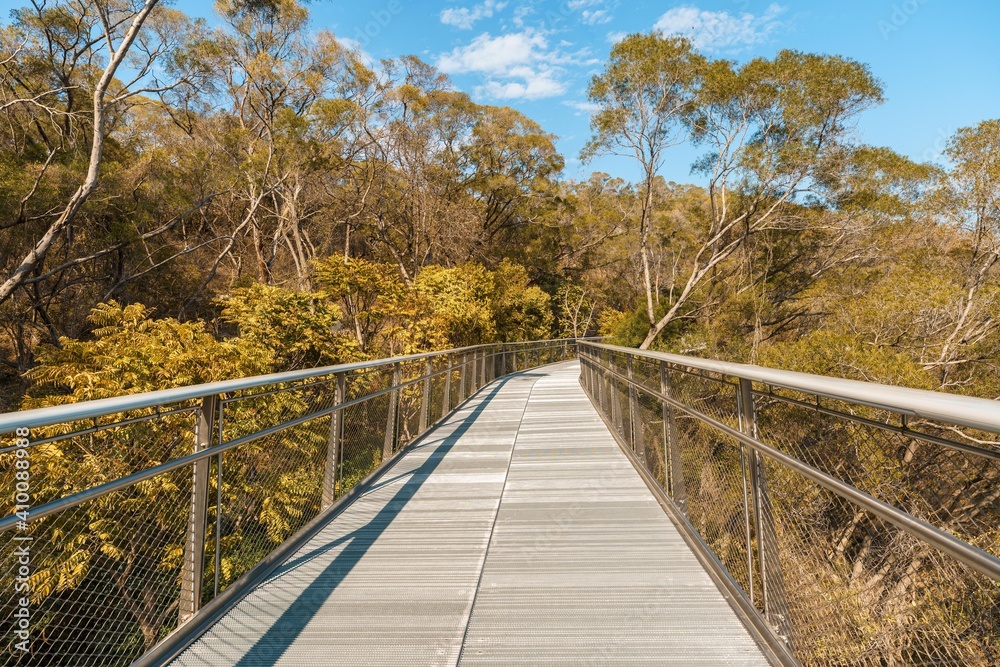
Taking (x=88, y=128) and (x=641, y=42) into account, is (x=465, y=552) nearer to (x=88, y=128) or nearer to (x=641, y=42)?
(x=88, y=128)

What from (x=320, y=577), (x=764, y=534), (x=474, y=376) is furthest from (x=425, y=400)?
(x=764, y=534)

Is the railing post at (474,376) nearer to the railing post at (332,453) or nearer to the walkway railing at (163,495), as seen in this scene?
the walkway railing at (163,495)

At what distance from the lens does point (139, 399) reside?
206 centimetres

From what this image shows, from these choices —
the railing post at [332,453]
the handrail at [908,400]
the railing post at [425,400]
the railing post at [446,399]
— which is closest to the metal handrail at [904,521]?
the handrail at [908,400]

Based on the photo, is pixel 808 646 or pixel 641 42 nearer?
pixel 808 646

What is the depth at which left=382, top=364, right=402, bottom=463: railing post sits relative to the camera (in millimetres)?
5902

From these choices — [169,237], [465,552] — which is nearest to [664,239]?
[169,237]

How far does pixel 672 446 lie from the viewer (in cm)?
390

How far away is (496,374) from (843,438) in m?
15.3

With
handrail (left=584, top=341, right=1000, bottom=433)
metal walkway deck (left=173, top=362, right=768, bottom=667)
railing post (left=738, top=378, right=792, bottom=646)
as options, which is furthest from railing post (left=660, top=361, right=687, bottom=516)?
handrail (left=584, top=341, right=1000, bottom=433)

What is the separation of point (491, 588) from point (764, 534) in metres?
1.42

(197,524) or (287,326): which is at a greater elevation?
(287,326)

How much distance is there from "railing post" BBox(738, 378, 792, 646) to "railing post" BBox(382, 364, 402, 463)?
3.98m

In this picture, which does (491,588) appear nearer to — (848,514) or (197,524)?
(197,524)
